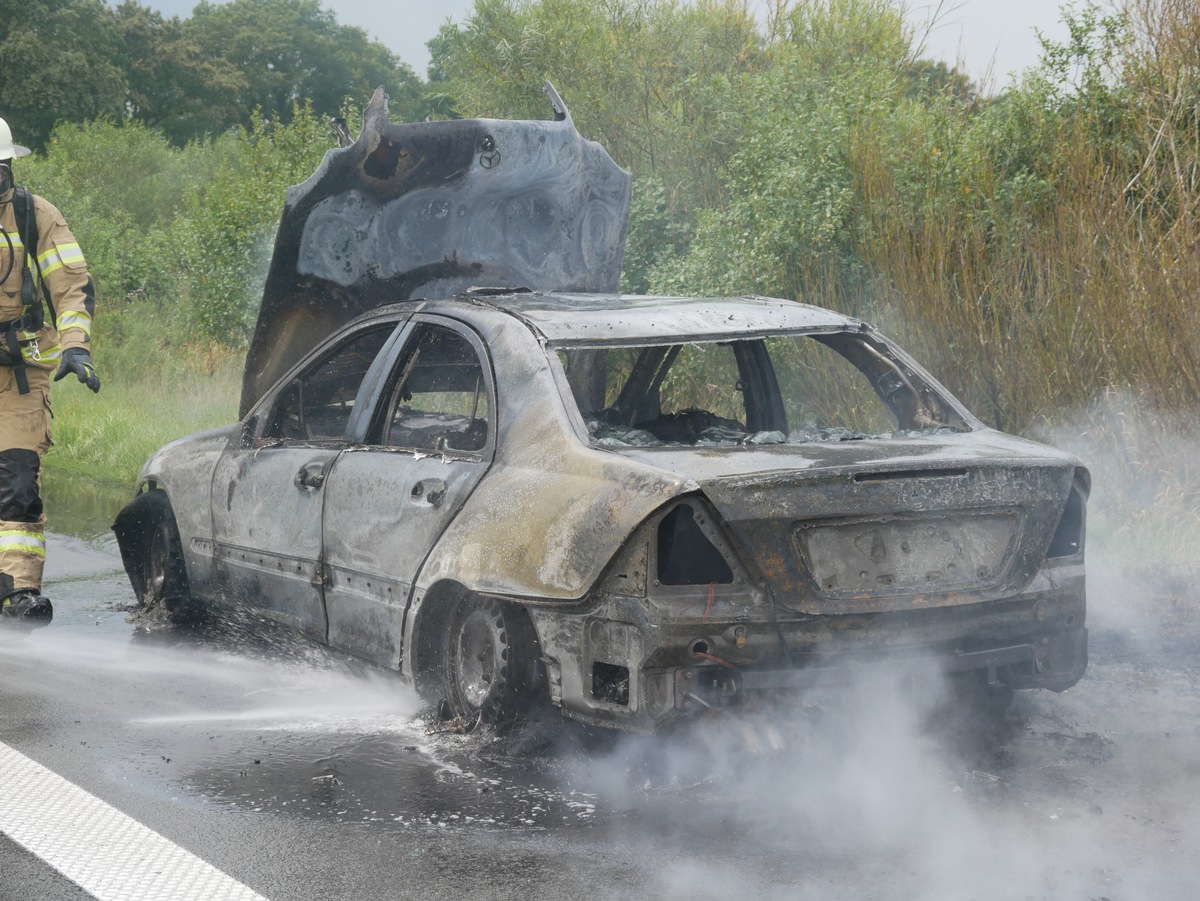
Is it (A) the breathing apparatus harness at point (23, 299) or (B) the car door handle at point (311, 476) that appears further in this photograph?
(A) the breathing apparatus harness at point (23, 299)

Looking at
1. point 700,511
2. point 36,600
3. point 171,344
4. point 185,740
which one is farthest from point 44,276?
point 171,344

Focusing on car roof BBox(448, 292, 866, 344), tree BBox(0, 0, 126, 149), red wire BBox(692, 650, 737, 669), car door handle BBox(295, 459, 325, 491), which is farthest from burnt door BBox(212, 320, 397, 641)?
tree BBox(0, 0, 126, 149)

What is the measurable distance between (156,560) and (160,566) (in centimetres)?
6

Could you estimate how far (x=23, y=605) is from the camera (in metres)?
7.13

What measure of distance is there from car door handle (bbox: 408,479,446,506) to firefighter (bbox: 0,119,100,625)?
106 inches

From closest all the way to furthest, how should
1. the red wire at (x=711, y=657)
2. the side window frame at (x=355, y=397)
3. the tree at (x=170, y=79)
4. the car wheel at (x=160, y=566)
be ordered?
the red wire at (x=711, y=657) → the side window frame at (x=355, y=397) → the car wheel at (x=160, y=566) → the tree at (x=170, y=79)

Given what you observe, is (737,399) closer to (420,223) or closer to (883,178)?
(883,178)

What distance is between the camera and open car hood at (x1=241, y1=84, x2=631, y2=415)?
714 centimetres

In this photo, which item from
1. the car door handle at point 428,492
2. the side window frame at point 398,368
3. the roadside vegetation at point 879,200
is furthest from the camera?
the roadside vegetation at point 879,200

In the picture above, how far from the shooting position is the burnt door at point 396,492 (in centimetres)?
492

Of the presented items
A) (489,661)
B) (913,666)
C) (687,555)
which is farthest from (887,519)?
(489,661)

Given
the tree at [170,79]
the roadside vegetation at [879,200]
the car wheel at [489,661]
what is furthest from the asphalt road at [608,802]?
the tree at [170,79]

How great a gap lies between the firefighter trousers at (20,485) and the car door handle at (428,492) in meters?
3.03

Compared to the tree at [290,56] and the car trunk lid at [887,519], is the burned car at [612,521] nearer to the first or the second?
the car trunk lid at [887,519]
